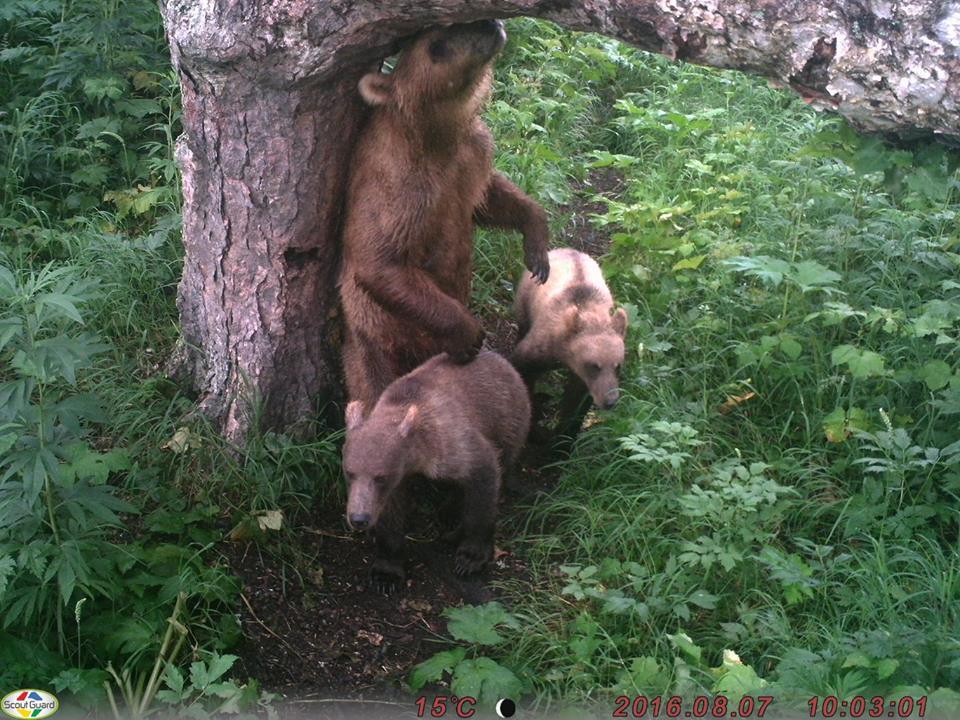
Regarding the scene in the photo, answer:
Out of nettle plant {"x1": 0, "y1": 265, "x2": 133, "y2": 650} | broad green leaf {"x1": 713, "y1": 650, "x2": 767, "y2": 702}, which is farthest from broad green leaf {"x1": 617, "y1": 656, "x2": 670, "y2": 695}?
nettle plant {"x1": 0, "y1": 265, "x2": 133, "y2": 650}

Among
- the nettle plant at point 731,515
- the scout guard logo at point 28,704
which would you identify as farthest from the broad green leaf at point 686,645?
the scout guard logo at point 28,704

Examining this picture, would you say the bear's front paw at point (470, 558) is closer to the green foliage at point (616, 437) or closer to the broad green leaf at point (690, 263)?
the green foliage at point (616, 437)

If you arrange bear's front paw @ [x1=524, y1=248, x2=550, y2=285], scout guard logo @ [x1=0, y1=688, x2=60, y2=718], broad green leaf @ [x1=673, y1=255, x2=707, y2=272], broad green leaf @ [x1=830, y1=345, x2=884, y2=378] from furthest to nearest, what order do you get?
1. broad green leaf @ [x1=673, y1=255, x2=707, y2=272]
2. bear's front paw @ [x1=524, y1=248, x2=550, y2=285]
3. broad green leaf @ [x1=830, y1=345, x2=884, y2=378]
4. scout guard logo @ [x1=0, y1=688, x2=60, y2=718]

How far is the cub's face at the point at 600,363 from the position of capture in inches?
211

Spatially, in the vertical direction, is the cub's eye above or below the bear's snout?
above

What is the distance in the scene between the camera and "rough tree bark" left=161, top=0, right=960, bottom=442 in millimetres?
3555

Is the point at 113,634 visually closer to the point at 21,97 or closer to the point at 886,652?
the point at 886,652

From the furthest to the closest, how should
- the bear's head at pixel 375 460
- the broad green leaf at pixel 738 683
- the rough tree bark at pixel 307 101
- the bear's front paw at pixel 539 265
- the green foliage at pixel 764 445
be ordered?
the bear's front paw at pixel 539 265 → the bear's head at pixel 375 460 → the green foliage at pixel 764 445 → the broad green leaf at pixel 738 683 → the rough tree bark at pixel 307 101

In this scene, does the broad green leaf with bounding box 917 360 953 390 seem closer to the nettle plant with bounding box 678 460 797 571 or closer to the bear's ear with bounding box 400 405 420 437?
the nettle plant with bounding box 678 460 797 571

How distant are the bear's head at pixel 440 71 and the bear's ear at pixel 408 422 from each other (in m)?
1.21

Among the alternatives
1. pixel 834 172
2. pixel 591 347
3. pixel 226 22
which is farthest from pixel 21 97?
pixel 834 172

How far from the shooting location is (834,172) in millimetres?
6426

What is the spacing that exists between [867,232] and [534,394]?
1.88 m

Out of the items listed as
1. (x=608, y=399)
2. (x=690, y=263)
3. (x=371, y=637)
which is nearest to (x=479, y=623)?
(x=371, y=637)
